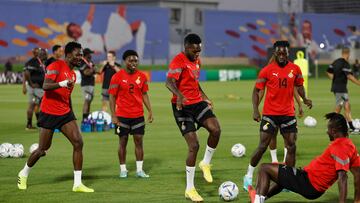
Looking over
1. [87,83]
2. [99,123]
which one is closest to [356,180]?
[99,123]

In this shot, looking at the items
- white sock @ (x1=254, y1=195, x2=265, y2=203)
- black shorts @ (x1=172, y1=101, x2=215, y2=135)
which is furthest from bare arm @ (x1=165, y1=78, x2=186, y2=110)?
white sock @ (x1=254, y1=195, x2=265, y2=203)

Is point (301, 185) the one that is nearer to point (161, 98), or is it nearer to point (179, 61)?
point (179, 61)

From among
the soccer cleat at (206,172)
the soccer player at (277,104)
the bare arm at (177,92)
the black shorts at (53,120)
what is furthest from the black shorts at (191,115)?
the black shorts at (53,120)

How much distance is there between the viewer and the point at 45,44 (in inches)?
2766

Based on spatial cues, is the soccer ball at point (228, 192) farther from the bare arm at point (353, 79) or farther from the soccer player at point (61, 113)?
the bare arm at point (353, 79)

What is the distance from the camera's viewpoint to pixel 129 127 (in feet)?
50.4

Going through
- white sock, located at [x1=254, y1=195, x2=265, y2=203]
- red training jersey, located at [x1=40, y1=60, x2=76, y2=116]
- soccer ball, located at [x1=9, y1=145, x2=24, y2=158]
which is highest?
red training jersey, located at [x1=40, y1=60, x2=76, y2=116]

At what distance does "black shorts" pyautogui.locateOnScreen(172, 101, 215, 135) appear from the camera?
13406mm

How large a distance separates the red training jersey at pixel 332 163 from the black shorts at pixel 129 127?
5.02 metres

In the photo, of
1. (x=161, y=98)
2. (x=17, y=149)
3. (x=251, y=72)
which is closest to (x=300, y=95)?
(x=17, y=149)

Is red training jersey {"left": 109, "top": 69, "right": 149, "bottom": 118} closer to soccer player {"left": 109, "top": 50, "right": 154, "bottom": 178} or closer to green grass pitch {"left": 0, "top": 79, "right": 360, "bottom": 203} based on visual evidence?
soccer player {"left": 109, "top": 50, "right": 154, "bottom": 178}

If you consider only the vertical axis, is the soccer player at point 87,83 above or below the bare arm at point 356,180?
above

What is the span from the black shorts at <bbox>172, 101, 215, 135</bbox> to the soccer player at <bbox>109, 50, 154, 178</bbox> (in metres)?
1.78

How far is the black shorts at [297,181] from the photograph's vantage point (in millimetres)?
10969
